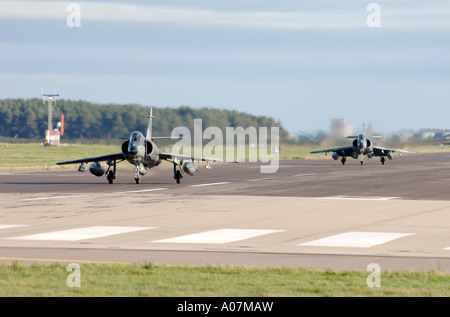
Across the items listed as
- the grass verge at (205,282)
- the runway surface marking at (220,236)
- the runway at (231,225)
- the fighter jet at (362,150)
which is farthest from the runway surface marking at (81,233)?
the fighter jet at (362,150)

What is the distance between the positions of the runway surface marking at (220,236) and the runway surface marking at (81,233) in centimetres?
220

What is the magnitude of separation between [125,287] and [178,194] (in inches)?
967

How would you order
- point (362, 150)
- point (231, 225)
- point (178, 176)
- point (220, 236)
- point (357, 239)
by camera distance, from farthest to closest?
point (362, 150), point (178, 176), point (231, 225), point (220, 236), point (357, 239)

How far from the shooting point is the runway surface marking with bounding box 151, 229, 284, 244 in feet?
65.5

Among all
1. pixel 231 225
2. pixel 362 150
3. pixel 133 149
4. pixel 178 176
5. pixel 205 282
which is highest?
pixel 133 149

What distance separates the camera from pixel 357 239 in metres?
20.3

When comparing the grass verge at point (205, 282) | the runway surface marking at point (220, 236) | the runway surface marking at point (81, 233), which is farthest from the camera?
the runway surface marking at point (81, 233)

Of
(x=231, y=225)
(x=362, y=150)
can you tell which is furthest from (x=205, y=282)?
(x=362, y=150)

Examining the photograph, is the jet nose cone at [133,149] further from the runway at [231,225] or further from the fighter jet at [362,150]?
the fighter jet at [362,150]

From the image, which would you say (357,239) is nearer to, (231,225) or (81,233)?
(231,225)

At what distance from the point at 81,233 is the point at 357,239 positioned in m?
7.58

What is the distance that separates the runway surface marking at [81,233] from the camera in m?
20.4

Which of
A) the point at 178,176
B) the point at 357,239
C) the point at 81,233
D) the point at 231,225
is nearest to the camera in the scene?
the point at 357,239
